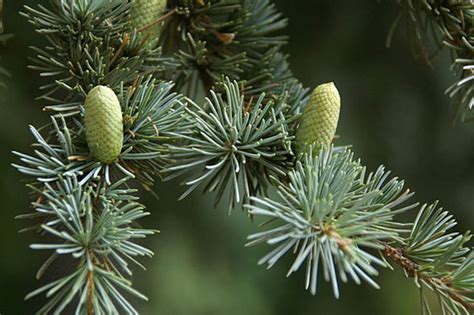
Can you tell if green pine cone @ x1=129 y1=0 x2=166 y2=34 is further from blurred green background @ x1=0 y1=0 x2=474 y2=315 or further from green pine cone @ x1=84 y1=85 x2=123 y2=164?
blurred green background @ x1=0 y1=0 x2=474 y2=315

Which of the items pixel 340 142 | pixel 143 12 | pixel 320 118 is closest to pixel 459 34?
pixel 320 118

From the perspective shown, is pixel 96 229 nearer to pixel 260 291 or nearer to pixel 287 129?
pixel 287 129

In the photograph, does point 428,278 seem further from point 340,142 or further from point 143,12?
point 340,142

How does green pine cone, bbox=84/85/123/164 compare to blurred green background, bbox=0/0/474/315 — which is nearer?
green pine cone, bbox=84/85/123/164

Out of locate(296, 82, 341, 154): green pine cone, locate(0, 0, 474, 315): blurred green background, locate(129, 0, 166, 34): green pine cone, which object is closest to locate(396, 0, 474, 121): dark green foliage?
locate(296, 82, 341, 154): green pine cone

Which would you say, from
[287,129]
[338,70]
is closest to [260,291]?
[338,70]
